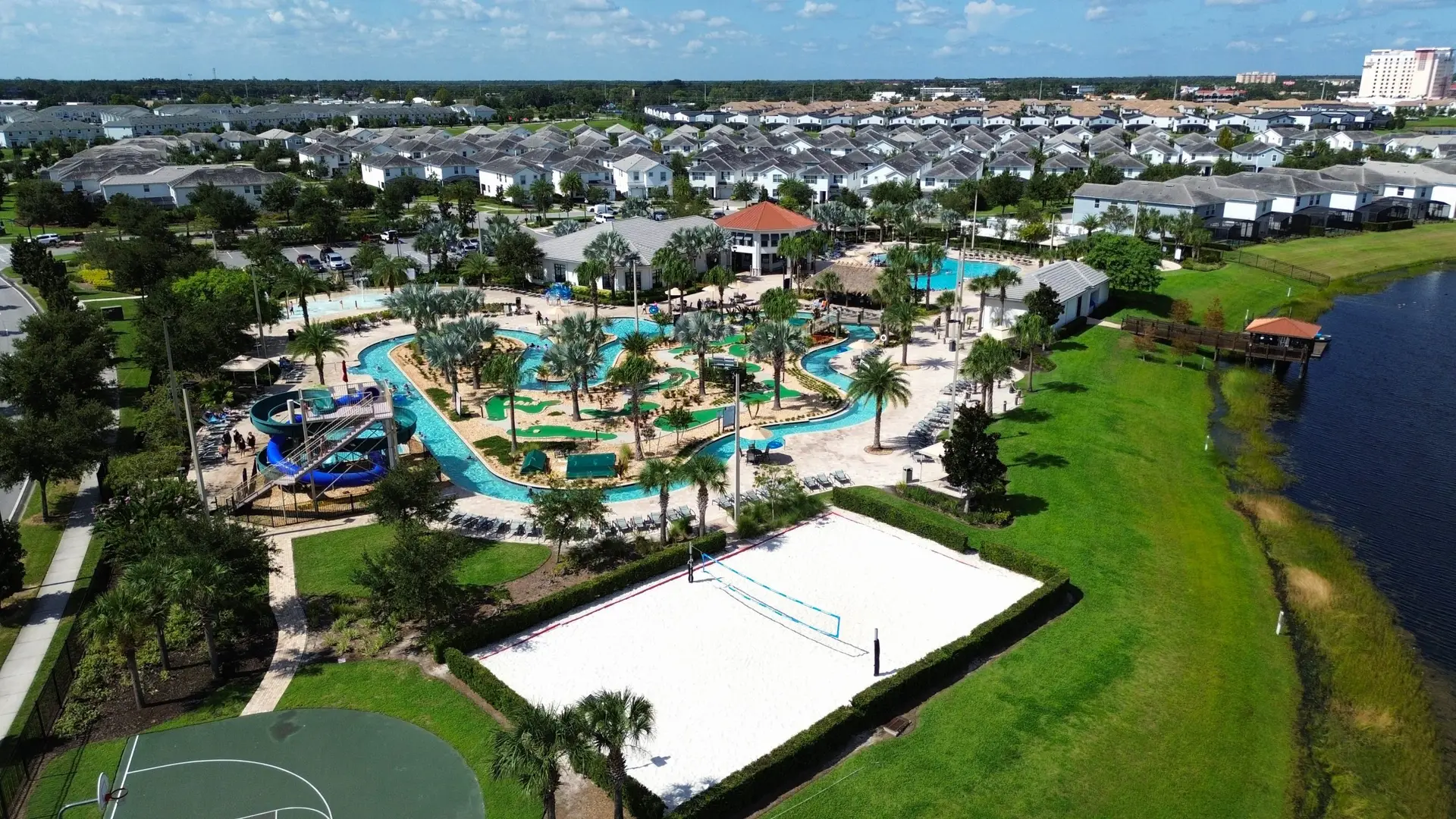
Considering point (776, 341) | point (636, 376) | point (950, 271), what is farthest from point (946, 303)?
point (636, 376)

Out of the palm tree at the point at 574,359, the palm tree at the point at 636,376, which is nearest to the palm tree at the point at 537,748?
the palm tree at the point at 636,376

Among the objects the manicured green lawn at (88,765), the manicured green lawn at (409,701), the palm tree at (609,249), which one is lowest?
the manicured green lawn at (88,765)

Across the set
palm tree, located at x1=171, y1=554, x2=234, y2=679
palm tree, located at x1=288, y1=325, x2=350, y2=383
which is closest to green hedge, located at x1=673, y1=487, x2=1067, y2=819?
palm tree, located at x1=171, y1=554, x2=234, y2=679

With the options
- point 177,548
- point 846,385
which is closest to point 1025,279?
point 846,385

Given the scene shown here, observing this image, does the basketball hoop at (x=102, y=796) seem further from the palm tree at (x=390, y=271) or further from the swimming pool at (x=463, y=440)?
the palm tree at (x=390, y=271)

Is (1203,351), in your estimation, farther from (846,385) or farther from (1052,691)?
(1052,691)

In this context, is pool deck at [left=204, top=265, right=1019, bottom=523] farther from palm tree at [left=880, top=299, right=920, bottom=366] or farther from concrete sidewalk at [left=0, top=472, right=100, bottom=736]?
concrete sidewalk at [left=0, top=472, right=100, bottom=736]
